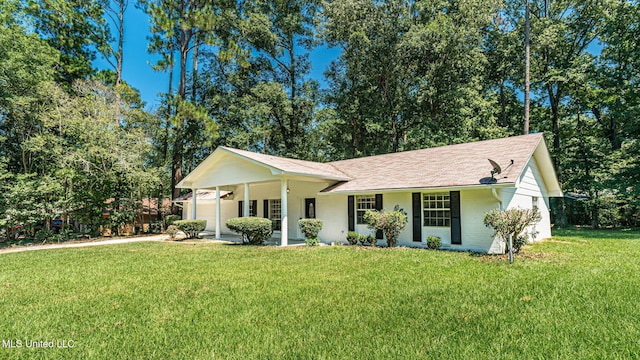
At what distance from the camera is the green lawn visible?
3.55 m

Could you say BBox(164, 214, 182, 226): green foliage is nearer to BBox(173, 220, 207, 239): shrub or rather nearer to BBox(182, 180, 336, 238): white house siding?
BBox(182, 180, 336, 238): white house siding

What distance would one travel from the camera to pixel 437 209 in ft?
36.7

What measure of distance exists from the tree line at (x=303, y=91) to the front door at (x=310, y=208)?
33.6 ft

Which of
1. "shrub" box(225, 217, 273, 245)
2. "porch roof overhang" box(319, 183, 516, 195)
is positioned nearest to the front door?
"porch roof overhang" box(319, 183, 516, 195)

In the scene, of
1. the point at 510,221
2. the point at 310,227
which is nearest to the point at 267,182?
the point at 310,227

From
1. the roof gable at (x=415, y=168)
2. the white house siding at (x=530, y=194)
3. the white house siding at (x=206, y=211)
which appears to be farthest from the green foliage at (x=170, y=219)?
the white house siding at (x=530, y=194)

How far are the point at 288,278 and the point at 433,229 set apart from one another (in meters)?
6.38

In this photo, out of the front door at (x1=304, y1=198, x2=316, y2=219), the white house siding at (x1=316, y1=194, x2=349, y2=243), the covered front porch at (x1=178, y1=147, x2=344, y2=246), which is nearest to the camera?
the covered front porch at (x1=178, y1=147, x2=344, y2=246)

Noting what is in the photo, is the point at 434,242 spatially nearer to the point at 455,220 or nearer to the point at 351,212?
the point at 455,220

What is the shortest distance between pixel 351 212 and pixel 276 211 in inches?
201

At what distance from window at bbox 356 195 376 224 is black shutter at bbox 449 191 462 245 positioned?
3.16 meters

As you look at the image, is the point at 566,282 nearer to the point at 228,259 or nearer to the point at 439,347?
the point at 439,347

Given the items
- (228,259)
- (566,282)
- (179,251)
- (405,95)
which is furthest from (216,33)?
(566,282)

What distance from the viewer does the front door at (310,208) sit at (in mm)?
14891
